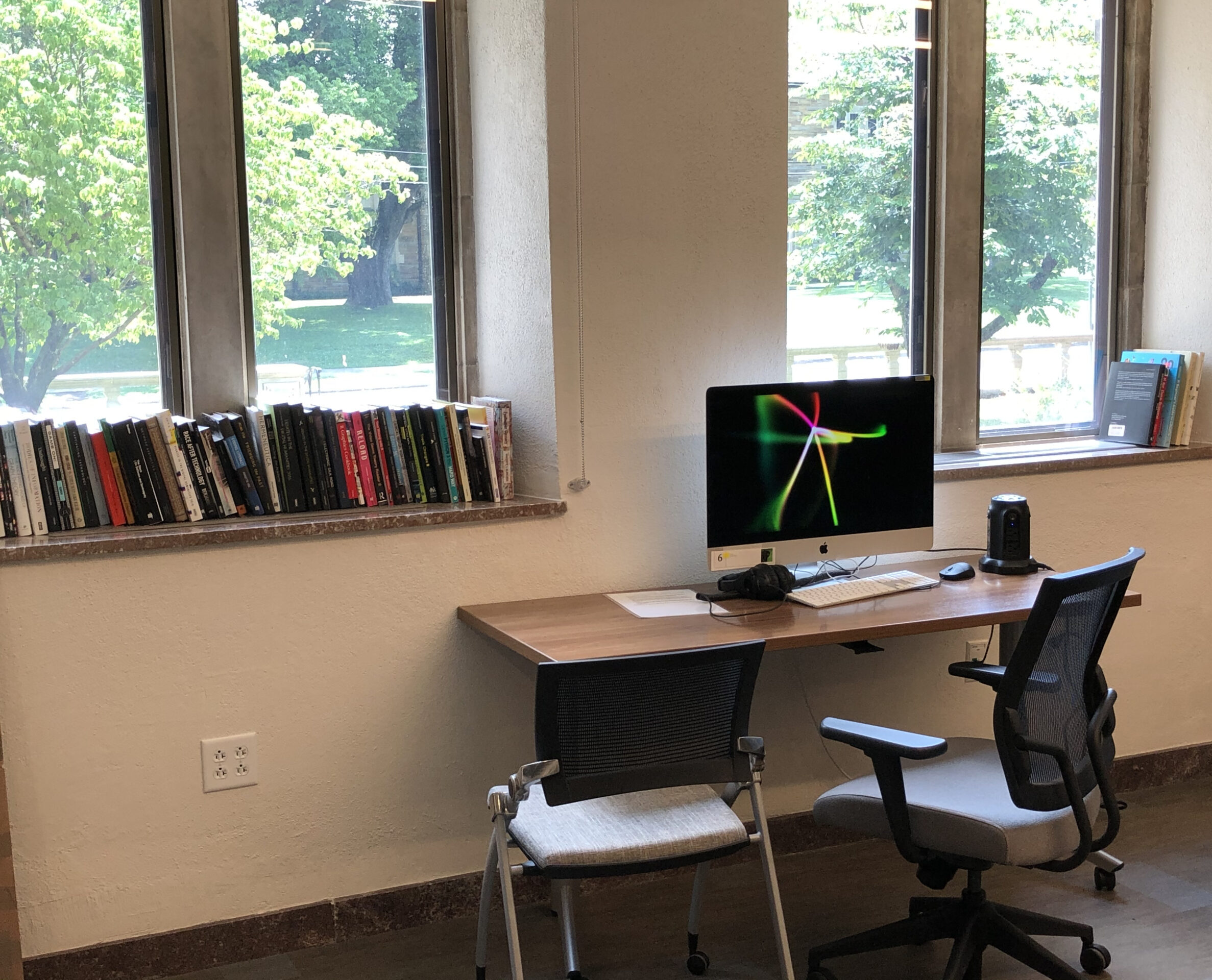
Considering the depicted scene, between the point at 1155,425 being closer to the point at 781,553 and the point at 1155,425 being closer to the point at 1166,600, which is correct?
the point at 1166,600

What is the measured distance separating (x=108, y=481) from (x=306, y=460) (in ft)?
1.40

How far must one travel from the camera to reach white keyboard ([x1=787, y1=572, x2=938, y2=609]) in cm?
287

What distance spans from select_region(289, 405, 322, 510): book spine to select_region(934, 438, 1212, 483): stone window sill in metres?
1.66

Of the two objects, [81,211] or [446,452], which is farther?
[446,452]

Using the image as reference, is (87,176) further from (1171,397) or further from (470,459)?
(1171,397)

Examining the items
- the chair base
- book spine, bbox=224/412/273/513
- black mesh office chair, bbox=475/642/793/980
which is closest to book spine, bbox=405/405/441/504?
book spine, bbox=224/412/273/513

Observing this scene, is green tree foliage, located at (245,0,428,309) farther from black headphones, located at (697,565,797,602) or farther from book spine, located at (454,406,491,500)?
black headphones, located at (697,565,797,602)

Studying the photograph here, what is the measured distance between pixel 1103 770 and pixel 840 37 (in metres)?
2.17

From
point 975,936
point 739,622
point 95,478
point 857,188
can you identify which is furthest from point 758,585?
point 95,478

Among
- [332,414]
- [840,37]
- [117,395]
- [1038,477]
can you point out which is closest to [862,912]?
[1038,477]

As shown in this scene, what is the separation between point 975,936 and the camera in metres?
2.60

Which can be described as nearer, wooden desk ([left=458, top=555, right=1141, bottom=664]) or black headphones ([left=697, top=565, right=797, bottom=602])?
wooden desk ([left=458, top=555, right=1141, bottom=664])

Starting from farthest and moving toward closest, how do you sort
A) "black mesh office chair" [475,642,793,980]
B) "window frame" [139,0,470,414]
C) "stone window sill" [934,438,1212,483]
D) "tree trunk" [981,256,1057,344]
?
"tree trunk" [981,256,1057,344] < "stone window sill" [934,438,1212,483] < "window frame" [139,0,470,414] < "black mesh office chair" [475,642,793,980]

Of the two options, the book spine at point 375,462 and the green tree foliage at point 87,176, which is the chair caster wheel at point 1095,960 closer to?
the book spine at point 375,462
